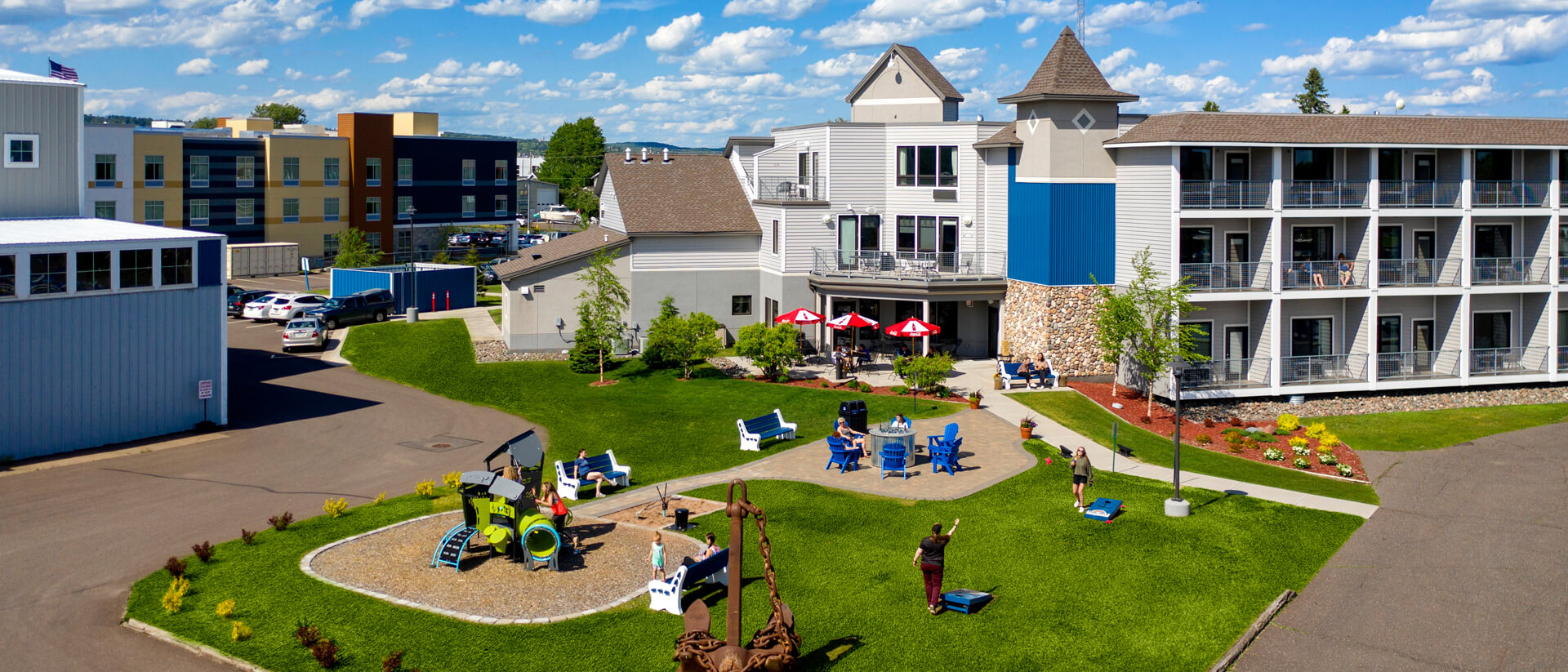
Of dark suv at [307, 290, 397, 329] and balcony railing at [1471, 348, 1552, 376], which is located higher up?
dark suv at [307, 290, 397, 329]

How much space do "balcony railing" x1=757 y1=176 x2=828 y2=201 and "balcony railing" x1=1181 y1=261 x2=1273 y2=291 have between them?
14.4 metres

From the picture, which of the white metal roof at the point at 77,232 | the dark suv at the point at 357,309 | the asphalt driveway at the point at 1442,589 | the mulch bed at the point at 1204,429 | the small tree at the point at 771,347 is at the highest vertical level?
the white metal roof at the point at 77,232

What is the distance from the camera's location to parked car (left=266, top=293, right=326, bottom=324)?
54.6 m

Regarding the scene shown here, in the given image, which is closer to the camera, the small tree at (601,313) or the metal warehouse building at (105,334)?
the metal warehouse building at (105,334)

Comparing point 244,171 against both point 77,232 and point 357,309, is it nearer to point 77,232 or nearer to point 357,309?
point 357,309

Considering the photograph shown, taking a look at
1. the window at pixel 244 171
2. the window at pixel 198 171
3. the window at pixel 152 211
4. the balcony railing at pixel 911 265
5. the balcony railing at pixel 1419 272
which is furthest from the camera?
the window at pixel 244 171

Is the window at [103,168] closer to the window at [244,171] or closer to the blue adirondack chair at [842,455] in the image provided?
the window at [244,171]

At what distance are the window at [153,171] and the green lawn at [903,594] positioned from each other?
58883 mm

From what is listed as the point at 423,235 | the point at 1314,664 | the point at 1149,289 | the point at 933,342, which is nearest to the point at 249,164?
the point at 423,235

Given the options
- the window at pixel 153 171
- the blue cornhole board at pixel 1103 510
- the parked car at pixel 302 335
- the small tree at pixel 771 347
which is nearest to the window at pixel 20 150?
the parked car at pixel 302 335

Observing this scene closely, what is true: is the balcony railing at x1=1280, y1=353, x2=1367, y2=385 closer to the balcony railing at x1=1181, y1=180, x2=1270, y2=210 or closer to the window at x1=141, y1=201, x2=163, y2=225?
the balcony railing at x1=1181, y1=180, x2=1270, y2=210

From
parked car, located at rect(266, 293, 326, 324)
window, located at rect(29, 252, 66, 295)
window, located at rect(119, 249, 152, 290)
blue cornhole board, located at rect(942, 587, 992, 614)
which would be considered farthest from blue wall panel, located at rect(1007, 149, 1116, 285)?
parked car, located at rect(266, 293, 326, 324)

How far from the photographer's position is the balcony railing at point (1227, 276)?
37344 millimetres

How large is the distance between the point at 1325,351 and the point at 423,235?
213ft
